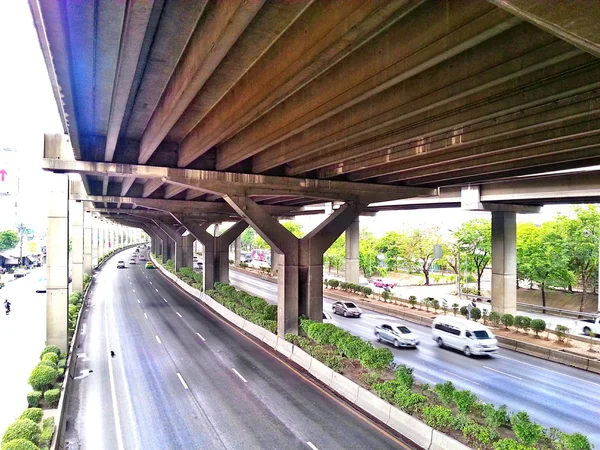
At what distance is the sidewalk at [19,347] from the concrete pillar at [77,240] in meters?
3.83

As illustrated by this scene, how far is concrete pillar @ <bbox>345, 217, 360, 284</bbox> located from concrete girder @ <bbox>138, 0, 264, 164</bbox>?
3353cm

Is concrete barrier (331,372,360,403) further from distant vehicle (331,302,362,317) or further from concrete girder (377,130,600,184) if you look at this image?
distant vehicle (331,302,362,317)

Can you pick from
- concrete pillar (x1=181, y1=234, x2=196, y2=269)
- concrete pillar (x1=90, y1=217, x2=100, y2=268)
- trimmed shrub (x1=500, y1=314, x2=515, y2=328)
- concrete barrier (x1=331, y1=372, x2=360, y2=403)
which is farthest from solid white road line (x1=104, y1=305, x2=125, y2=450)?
concrete pillar (x1=90, y1=217, x2=100, y2=268)

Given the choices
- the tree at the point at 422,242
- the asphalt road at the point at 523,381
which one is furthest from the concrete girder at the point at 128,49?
the tree at the point at 422,242

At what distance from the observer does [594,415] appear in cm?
1393

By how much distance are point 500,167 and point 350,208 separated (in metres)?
8.72

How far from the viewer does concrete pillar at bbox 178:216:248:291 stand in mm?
38031

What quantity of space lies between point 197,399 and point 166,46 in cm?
1184

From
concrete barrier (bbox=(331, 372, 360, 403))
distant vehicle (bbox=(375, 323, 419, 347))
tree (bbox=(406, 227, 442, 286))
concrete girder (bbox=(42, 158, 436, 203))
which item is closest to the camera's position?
concrete barrier (bbox=(331, 372, 360, 403))

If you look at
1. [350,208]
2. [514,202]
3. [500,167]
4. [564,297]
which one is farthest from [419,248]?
[500,167]

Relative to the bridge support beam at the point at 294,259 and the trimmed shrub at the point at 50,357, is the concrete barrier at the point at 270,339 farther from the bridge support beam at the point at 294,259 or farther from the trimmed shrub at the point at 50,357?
the trimmed shrub at the point at 50,357

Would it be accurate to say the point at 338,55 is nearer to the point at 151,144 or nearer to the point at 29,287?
the point at 151,144

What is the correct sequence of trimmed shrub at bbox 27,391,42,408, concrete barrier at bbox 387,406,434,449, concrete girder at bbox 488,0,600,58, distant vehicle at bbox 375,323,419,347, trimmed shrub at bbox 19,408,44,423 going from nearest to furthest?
concrete girder at bbox 488,0,600,58, trimmed shrub at bbox 19,408,44,423, concrete barrier at bbox 387,406,434,449, trimmed shrub at bbox 27,391,42,408, distant vehicle at bbox 375,323,419,347

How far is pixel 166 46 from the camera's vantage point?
7805 mm
